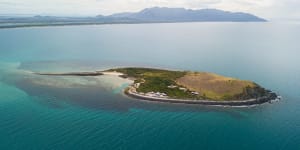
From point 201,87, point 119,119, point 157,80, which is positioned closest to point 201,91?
point 201,87

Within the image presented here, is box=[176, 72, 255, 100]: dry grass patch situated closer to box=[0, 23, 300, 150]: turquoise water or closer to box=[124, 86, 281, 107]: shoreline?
box=[124, 86, 281, 107]: shoreline

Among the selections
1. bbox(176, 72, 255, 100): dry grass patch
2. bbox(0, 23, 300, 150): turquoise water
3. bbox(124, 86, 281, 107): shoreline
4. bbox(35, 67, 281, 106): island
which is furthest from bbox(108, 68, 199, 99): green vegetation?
bbox(0, 23, 300, 150): turquoise water

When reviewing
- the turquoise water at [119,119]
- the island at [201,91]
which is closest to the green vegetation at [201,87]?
the island at [201,91]

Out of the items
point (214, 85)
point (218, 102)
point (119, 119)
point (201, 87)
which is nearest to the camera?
point (119, 119)

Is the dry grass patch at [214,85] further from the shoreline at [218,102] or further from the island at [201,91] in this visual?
the shoreline at [218,102]

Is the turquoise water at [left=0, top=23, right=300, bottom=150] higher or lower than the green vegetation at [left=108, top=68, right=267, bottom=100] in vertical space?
lower

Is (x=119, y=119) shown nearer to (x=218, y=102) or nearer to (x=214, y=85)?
(x=218, y=102)

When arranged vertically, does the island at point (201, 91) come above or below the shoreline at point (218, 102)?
above

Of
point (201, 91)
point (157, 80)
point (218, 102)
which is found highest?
point (157, 80)
